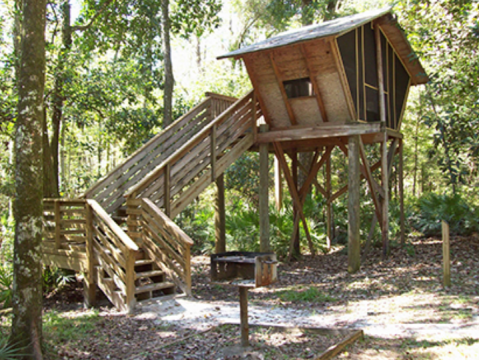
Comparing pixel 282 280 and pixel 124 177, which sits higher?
pixel 124 177

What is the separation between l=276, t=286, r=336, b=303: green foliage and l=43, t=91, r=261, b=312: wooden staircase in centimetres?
194

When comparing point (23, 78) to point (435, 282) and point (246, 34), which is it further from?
point (246, 34)

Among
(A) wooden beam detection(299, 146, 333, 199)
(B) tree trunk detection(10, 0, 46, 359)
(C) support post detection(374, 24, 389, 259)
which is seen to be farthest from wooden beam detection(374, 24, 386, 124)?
(B) tree trunk detection(10, 0, 46, 359)

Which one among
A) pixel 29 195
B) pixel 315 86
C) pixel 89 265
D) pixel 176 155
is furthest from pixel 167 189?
pixel 315 86

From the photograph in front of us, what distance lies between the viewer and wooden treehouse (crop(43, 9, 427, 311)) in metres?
8.56

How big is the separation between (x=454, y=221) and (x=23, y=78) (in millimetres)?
12659

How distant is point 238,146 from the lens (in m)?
11.4

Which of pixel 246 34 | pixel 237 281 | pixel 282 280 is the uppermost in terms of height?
pixel 246 34

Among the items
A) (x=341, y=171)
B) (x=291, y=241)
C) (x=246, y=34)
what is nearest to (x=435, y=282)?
(x=291, y=241)

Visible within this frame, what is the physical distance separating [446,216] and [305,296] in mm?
7491

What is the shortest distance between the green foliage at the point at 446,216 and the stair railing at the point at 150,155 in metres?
7.43

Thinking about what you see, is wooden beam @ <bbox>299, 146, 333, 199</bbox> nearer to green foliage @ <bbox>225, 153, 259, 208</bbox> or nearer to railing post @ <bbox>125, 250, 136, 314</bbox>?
green foliage @ <bbox>225, 153, 259, 208</bbox>

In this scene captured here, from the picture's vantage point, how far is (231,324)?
6582 mm

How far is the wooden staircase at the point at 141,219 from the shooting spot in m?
8.13
